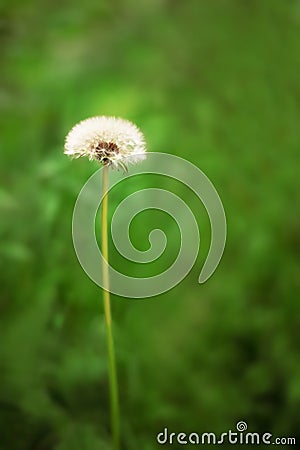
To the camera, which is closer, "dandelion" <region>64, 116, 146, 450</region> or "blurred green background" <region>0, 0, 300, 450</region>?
"dandelion" <region>64, 116, 146, 450</region>

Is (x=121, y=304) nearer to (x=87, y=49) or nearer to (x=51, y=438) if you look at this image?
(x=51, y=438)

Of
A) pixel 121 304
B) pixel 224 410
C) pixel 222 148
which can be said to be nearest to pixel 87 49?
pixel 222 148
